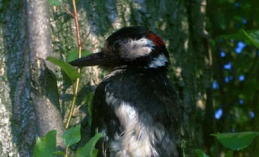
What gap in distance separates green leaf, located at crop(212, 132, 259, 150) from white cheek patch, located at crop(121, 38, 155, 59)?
98 cm

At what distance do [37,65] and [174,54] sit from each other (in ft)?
3.47

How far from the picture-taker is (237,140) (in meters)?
2.15

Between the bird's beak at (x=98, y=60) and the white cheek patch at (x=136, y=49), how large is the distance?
0.18 feet

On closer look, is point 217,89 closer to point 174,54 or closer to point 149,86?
point 174,54

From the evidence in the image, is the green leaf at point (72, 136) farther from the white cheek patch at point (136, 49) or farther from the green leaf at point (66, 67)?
the white cheek patch at point (136, 49)

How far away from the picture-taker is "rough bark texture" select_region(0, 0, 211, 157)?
102 inches

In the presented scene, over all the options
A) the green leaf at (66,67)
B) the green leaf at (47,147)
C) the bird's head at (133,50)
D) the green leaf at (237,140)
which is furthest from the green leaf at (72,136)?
the bird's head at (133,50)

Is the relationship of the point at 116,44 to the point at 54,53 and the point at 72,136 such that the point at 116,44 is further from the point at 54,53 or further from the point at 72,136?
the point at 72,136

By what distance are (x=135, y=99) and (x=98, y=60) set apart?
349mm

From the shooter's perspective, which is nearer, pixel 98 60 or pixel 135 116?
pixel 135 116

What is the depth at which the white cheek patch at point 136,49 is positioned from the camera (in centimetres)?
305

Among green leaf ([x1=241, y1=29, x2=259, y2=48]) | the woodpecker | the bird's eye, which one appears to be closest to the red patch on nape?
the woodpecker

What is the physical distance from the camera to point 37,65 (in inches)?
101

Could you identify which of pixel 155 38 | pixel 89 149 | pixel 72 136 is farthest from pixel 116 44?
pixel 89 149
